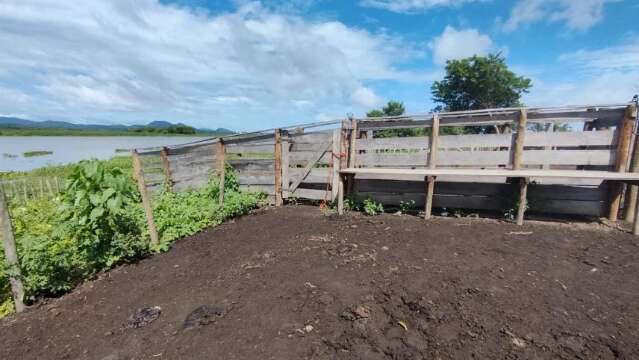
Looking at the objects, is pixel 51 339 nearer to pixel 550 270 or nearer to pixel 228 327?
pixel 228 327

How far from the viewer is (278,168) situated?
23.5 feet

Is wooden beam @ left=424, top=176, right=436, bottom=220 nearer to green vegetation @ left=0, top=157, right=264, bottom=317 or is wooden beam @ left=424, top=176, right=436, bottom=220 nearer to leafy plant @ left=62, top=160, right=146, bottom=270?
green vegetation @ left=0, top=157, right=264, bottom=317

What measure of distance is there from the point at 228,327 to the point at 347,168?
4.05 meters

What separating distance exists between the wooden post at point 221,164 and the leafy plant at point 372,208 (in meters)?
3.14

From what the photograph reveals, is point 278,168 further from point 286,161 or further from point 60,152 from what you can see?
point 60,152

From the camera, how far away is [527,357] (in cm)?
227

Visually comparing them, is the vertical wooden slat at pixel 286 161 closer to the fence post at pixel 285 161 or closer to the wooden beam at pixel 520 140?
the fence post at pixel 285 161

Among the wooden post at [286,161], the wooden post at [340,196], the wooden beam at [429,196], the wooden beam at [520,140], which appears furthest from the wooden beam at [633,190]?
the wooden post at [286,161]

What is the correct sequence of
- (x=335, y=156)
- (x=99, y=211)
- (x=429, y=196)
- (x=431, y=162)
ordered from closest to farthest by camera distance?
(x=99, y=211)
(x=429, y=196)
(x=431, y=162)
(x=335, y=156)

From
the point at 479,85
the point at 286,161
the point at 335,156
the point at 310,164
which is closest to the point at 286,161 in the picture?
the point at 286,161

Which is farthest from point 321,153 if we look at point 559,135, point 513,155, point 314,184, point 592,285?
point 592,285

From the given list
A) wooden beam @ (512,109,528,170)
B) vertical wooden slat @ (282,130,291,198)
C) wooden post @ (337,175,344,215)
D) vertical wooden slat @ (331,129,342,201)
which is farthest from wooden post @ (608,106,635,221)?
vertical wooden slat @ (282,130,291,198)

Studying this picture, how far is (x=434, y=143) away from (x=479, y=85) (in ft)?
77.1

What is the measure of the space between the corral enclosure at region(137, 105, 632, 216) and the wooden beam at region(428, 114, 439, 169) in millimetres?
72
